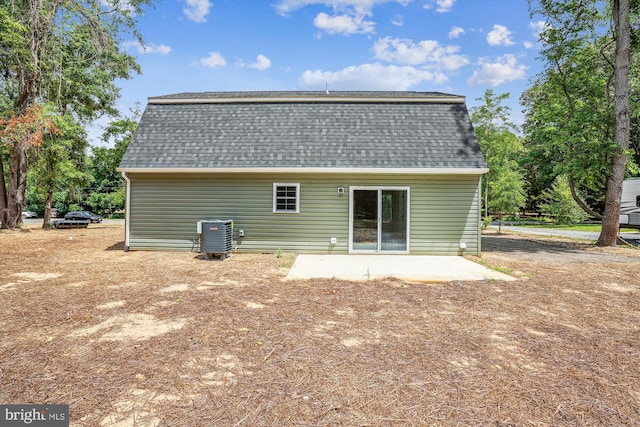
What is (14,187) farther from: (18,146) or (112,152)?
(112,152)

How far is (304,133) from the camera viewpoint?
9.92 metres

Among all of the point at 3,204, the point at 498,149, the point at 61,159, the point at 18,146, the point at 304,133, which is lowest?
the point at 3,204

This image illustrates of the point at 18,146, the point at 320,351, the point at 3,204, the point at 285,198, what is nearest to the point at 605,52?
the point at 285,198

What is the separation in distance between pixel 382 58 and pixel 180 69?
28.3 feet

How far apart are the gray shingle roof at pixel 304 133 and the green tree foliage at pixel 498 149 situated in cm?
902

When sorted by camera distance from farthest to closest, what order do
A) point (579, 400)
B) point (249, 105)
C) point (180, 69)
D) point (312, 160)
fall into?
point (180, 69) < point (249, 105) < point (312, 160) < point (579, 400)

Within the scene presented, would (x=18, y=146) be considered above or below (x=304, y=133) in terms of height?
Result: above

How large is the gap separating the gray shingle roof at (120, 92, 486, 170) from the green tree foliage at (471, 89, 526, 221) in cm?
902

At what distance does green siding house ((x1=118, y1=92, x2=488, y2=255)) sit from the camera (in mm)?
9164

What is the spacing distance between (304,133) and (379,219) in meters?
3.52

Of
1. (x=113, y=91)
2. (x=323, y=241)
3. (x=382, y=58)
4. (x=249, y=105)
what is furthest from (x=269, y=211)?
(x=113, y=91)

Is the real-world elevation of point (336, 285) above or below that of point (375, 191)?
below

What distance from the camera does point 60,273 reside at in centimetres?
681

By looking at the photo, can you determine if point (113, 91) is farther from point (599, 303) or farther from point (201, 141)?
point (599, 303)
